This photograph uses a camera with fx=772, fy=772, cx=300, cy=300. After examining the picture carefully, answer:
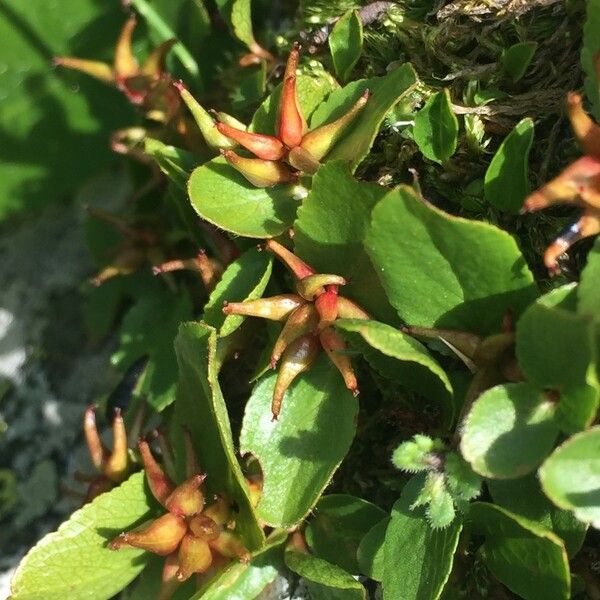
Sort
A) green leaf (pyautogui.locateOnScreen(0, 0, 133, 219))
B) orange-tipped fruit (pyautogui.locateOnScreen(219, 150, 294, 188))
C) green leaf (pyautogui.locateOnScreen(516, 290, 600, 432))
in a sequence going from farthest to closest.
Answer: green leaf (pyautogui.locateOnScreen(0, 0, 133, 219)), orange-tipped fruit (pyautogui.locateOnScreen(219, 150, 294, 188)), green leaf (pyautogui.locateOnScreen(516, 290, 600, 432))

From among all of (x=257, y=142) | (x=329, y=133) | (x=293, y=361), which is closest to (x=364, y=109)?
(x=329, y=133)

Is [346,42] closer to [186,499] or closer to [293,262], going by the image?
[293,262]

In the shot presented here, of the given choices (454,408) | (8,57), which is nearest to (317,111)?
(454,408)

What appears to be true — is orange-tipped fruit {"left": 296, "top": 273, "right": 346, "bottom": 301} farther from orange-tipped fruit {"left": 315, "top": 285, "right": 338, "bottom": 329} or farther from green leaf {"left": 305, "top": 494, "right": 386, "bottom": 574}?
green leaf {"left": 305, "top": 494, "right": 386, "bottom": 574}

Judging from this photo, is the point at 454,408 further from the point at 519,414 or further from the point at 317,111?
the point at 317,111

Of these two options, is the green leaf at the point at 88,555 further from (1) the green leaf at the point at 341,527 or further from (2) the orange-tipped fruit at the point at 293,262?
(2) the orange-tipped fruit at the point at 293,262

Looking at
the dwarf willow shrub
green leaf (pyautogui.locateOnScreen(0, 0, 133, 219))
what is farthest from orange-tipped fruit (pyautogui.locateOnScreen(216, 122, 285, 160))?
green leaf (pyautogui.locateOnScreen(0, 0, 133, 219))

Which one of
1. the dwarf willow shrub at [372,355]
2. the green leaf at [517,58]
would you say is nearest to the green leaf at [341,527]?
the dwarf willow shrub at [372,355]

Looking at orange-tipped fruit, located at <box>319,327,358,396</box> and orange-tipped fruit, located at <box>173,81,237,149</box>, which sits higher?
orange-tipped fruit, located at <box>173,81,237,149</box>

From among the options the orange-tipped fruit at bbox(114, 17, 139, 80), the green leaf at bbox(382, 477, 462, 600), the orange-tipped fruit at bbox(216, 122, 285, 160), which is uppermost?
the orange-tipped fruit at bbox(114, 17, 139, 80)
